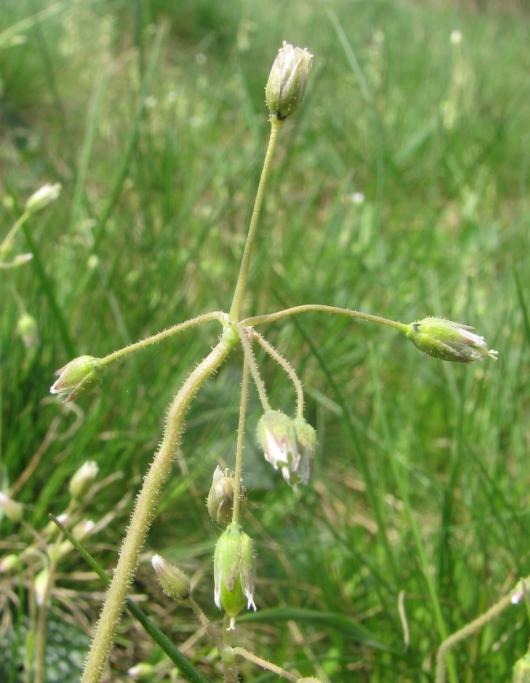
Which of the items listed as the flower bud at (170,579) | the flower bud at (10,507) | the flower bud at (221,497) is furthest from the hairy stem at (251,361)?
the flower bud at (10,507)

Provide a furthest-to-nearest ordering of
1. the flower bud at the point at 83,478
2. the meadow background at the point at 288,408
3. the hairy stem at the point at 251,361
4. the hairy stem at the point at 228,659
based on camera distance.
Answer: the meadow background at the point at 288,408 → the flower bud at the point at 83,478 → the hairy stem at the point at 228,659 → the hairy stem at the point at 251,361

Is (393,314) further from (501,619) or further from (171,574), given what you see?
(171,574)

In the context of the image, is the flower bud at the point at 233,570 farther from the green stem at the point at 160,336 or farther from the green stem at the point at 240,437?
the green stem at the point at 160,336

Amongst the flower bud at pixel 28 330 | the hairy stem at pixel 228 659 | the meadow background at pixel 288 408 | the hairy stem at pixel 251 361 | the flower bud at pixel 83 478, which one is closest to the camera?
the hairy stem at pixel 251 361

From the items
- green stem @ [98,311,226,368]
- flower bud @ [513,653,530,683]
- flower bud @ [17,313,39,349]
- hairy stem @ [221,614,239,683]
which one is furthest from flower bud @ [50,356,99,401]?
flower bud @ [17,313,39,349]

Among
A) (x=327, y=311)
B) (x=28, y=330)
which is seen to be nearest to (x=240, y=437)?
(x=327, y=311)

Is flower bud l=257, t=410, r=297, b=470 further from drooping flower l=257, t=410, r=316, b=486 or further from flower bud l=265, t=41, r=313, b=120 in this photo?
flower bud l=265, t=41, r=313, b=120

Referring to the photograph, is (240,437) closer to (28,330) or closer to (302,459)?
(302,459)
